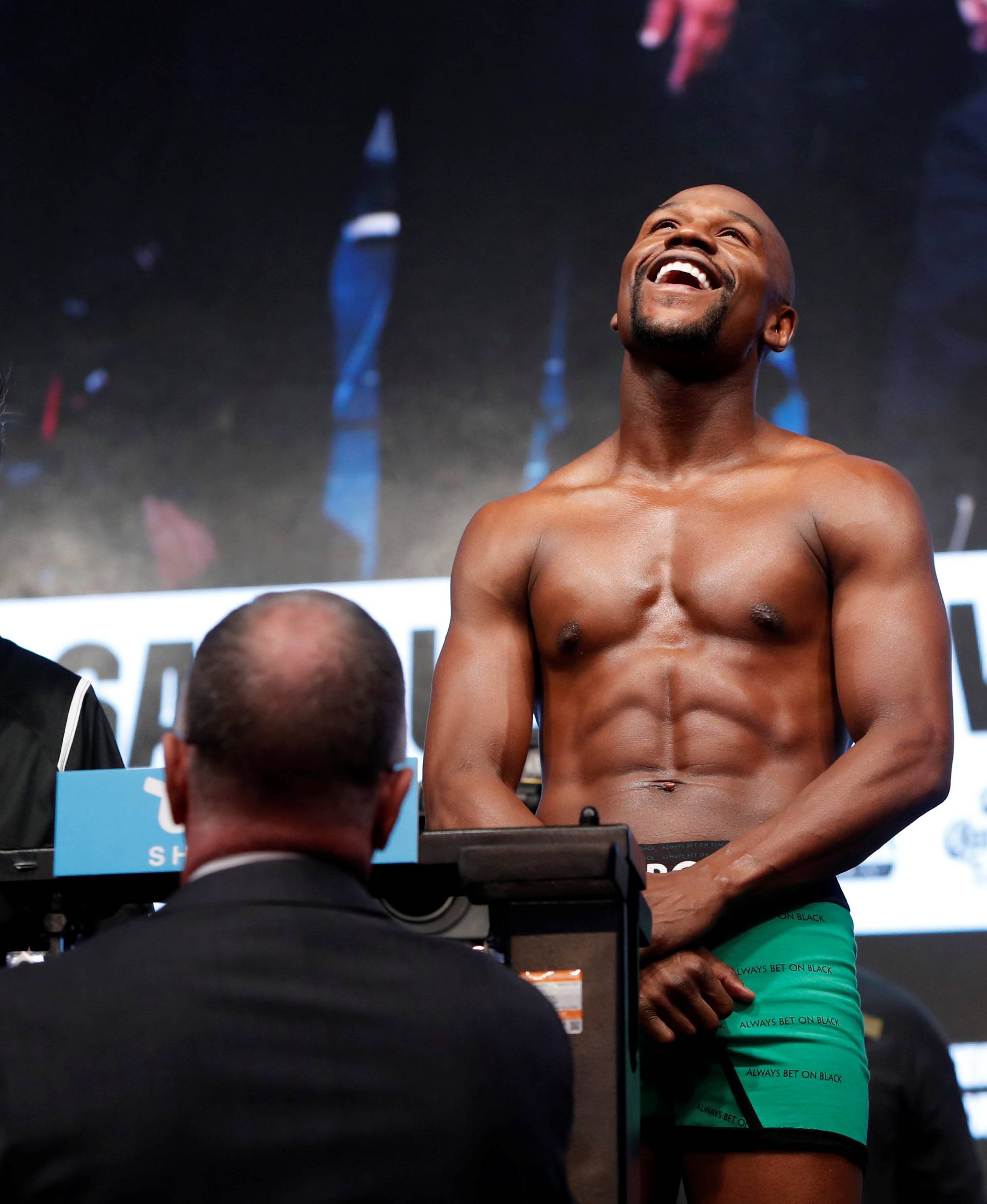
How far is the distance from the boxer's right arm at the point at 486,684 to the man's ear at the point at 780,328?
1.49ft

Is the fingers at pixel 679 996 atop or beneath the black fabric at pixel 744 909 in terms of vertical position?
beneath

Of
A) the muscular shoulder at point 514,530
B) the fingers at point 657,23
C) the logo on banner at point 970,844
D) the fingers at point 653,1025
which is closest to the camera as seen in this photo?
the fingers at point 653,1025

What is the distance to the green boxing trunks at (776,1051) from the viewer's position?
1656 millimetres

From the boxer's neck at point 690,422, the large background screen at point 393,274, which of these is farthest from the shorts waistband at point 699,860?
the large background screen at point 393,274

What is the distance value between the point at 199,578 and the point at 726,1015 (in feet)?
8.59

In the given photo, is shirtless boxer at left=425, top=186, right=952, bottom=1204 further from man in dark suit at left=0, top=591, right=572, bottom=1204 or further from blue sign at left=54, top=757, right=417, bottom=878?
man in dark suit at left=0, top=591, right=572, bottom=1204

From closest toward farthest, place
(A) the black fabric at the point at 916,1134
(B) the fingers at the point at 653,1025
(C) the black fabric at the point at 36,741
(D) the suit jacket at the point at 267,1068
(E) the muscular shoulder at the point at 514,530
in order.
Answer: (D) the suit jacket at the point at 267,1068 → (B) the fingers at the point at 653,1025 → (C) the black fabric at the point at 36,741 → (E) the muscular shoulder at the point at 514,530 → (A) the black fabric at the point at 916,1134

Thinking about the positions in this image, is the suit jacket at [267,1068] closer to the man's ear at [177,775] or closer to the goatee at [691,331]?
the man's ear at [177,775]

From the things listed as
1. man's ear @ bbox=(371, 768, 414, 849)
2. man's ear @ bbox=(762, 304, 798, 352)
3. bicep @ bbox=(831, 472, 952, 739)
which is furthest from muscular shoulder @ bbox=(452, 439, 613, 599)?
man's ear @ bbox=(371, 768, 414, 849)

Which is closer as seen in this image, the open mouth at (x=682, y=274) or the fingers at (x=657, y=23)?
the open mouth at (x=682, y=274)

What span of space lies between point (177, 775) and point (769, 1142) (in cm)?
95

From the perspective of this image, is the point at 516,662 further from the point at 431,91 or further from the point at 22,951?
the point at 431,91

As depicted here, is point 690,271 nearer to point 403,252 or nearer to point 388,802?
point 388,802

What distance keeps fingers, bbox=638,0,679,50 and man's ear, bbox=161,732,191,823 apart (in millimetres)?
3640
